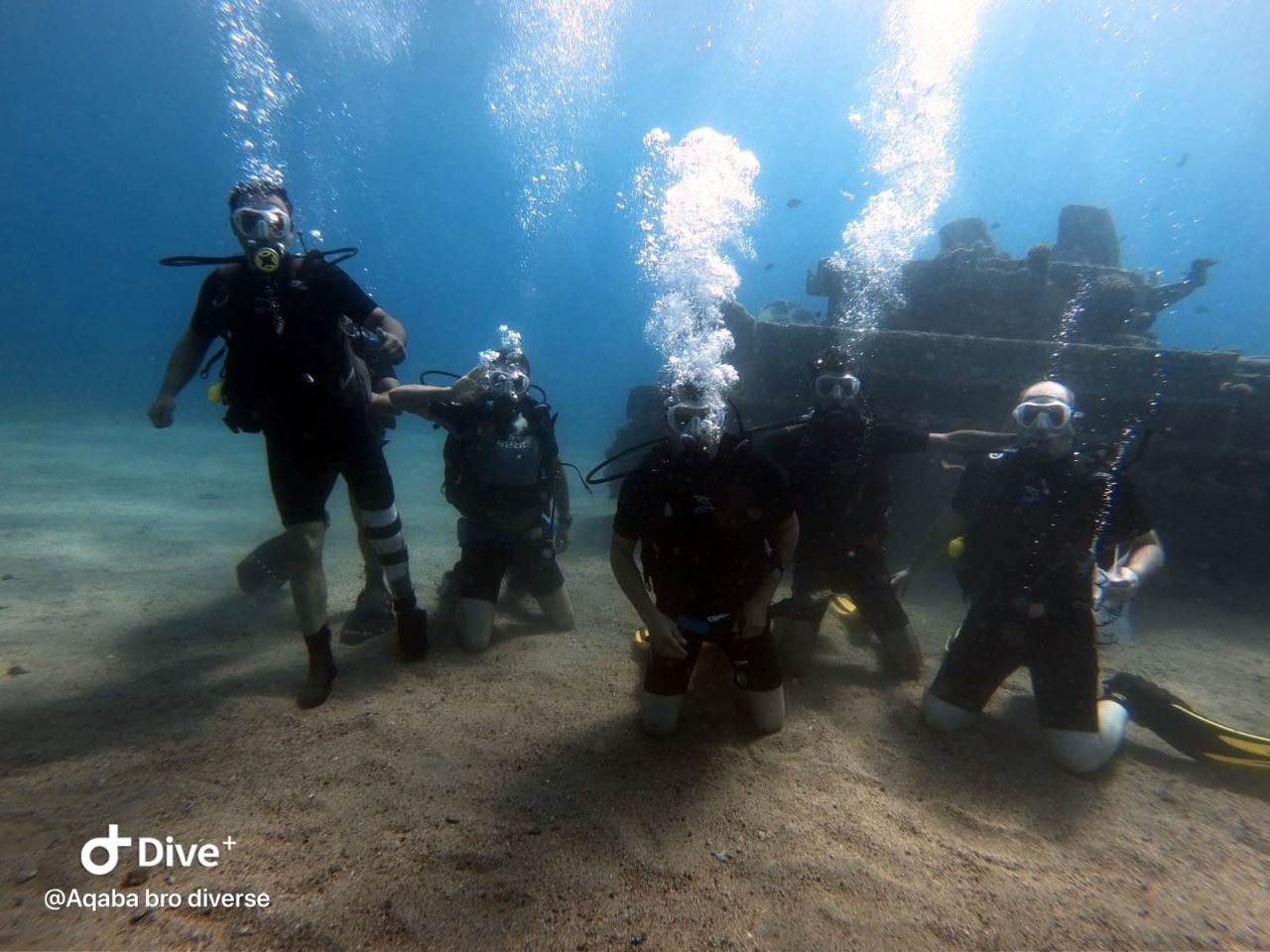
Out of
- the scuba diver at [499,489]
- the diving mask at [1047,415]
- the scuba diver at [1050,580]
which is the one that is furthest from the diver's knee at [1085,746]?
the scuba diver at [499,489]

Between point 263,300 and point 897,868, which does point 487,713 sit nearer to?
point 897,868

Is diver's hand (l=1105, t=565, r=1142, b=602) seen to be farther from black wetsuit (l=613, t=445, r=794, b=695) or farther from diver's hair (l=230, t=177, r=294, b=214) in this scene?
diver's hair (l=230, t=177, r=294, b=214)

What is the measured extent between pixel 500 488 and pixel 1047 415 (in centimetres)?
433

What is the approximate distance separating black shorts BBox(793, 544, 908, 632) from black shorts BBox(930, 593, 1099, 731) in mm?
714

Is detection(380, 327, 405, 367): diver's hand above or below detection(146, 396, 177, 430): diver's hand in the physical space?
above

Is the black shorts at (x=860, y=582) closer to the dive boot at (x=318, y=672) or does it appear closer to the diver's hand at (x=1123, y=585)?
the diver's hand at (x=1123, y=585)

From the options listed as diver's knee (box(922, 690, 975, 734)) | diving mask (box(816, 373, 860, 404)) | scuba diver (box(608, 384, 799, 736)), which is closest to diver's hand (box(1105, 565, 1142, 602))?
diver's knee (box(922, 690, 975, 734))

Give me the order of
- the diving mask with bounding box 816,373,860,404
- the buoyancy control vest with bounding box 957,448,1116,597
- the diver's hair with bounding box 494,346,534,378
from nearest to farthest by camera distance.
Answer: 1. the buoyancy control vest with bounding box 957,448,1116,597
2. the diving mask with bounding box 816,373,860,404
3. the diver's hair with bounding box 494,346,534,378

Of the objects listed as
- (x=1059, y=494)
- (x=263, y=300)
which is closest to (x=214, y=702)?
(x=263, y=300)

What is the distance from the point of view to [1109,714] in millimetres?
3812

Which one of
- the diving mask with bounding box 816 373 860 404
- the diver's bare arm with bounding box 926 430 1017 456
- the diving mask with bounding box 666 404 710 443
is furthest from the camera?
the diver's bare arm with bounding box 926 430 1017 456

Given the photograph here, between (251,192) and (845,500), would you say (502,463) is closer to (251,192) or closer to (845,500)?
(251,192)

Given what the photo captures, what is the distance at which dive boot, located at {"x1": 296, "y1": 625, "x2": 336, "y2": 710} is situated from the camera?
3.76 m

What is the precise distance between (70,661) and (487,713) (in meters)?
3.44
